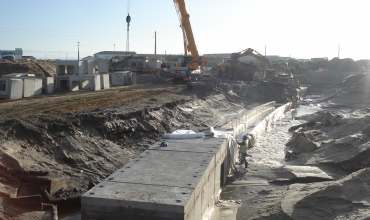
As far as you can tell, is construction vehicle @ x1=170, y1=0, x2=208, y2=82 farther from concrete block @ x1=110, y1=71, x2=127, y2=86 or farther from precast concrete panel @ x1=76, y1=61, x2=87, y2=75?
precast concrete panel @ x1=76, y1=61, x2=87, y2=75

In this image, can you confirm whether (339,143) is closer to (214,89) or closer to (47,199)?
(47,199)

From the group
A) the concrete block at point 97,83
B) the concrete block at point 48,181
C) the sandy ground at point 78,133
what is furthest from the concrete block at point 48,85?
the concrete block at point 48,181

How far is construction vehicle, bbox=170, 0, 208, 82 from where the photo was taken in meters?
29.4

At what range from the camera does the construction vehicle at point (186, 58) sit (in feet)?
96.4

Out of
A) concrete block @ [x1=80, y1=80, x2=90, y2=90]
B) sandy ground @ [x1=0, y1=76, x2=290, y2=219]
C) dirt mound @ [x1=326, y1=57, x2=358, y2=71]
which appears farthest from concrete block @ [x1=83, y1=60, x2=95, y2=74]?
dirt mound @ [x1=326, y1=57, x2=358, y2=71]

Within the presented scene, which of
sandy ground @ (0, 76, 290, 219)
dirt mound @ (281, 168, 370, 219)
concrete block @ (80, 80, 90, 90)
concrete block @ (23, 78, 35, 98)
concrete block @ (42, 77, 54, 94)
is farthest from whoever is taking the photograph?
concrete block @ (80, 80, 90, 90)

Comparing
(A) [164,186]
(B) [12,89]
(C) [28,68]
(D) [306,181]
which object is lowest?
(D) [306,181]

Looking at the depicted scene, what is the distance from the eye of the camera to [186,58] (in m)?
32.4

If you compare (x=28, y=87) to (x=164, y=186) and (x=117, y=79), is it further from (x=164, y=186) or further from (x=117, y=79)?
(x=164, y=186)

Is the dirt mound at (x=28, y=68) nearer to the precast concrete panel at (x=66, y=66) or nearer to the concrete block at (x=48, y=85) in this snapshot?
the precast concrete panel at (x=66, y=66)

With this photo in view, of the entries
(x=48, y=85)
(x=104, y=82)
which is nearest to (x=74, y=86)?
(x=48, y=85)

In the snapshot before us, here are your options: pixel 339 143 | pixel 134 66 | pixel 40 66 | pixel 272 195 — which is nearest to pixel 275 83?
pixel 134 66

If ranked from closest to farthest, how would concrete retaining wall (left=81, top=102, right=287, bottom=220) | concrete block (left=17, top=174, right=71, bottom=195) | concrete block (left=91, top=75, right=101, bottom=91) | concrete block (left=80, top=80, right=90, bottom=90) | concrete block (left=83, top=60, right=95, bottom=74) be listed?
concrete retaining wall (left=81, top=102, right=287, bottom=220) < concrete block (left=17, top=174, right=71, bottom=195) < concrete block (left=91, top=75, right=101, bottom=91) < concrete block (left=80, top=80, right=90, bottom=90) < concrete block (left=83, top=60, right=95, bottom=74)

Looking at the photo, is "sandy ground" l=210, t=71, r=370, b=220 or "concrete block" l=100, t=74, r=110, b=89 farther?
"concrete block" l=100, t=74, r=110, b=89
